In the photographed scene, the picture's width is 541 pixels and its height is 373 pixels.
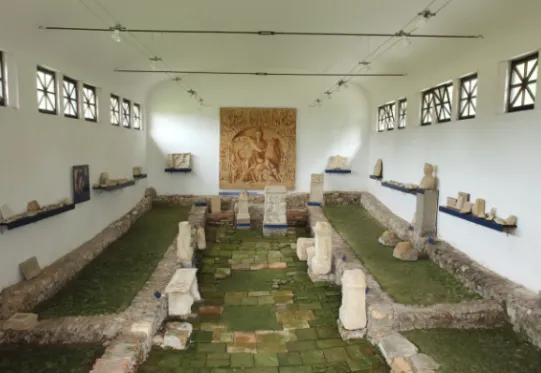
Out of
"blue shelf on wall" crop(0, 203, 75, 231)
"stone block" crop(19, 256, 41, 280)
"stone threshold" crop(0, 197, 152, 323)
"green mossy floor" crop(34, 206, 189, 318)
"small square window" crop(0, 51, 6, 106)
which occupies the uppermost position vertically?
"small square window" crop(0, 51, 6, 106)

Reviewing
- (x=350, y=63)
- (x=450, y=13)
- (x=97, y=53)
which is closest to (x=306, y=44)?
(x=350, y=63)

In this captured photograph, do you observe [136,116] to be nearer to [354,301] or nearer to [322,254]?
[322,254]

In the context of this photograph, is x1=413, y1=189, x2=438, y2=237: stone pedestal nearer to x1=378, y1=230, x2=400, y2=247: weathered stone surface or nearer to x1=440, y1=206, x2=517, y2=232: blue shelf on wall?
x1=378, y1=230, x2=400, y2=247: weathered stone surface

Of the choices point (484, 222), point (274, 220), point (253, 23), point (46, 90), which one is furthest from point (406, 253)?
point (46, 90)

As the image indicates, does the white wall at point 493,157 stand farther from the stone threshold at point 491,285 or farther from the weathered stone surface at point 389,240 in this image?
the weathered stone surface at point 389,240

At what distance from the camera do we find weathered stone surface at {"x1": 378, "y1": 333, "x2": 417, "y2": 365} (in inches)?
218

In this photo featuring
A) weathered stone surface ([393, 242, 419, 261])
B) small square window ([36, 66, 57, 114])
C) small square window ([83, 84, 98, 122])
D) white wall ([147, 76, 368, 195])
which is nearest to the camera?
small square window ([36, 66, 57, 114])

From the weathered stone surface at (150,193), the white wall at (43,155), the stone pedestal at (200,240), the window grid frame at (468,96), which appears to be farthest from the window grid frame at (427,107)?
the weathered stone surface at (150,193)

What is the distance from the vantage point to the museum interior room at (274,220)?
19.7 ft

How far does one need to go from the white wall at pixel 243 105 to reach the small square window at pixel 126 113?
7.52 feet

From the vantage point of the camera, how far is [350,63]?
12969mm

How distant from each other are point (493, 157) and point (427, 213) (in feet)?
8.90

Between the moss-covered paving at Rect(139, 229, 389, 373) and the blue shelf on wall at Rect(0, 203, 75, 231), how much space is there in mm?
3192

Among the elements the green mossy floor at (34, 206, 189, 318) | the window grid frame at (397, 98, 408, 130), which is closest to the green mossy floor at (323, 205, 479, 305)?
the window grid frame at (397, 98, 408, 130)
